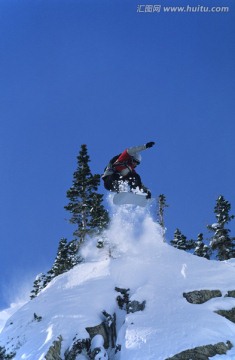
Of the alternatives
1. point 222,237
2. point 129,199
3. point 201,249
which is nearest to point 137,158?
point 129,199

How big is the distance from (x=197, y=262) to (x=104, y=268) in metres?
5.71

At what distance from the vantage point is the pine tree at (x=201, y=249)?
139ft

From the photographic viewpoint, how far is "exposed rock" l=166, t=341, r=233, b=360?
1329cm

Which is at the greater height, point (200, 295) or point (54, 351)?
point (200, 295)

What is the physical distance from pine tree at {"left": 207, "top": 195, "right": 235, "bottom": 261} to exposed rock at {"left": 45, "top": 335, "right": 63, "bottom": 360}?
25.4m

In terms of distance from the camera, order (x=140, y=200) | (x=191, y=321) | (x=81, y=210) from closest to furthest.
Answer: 1. (x=191, y=321)
2. (x=140, y=200)
3. (x=81, y=210)

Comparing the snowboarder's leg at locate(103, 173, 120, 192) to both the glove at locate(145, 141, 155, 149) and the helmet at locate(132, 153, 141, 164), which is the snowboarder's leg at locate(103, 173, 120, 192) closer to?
the helmet at locate(132, 153, 141, 164)

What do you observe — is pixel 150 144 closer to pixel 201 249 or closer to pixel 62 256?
pixel 62 256

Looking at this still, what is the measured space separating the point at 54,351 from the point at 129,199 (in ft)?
24.2

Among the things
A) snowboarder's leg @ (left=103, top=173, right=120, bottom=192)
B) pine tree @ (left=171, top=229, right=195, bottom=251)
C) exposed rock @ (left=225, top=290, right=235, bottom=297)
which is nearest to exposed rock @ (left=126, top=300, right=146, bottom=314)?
exposed rock @ (left=225, top=290, right=235, bottom=297)

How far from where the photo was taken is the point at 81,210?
32.8 meters

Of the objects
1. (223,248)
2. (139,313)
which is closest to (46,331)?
(139,313)

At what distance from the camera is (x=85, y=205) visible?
32812 mm

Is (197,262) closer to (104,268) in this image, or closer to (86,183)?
(104,268)
